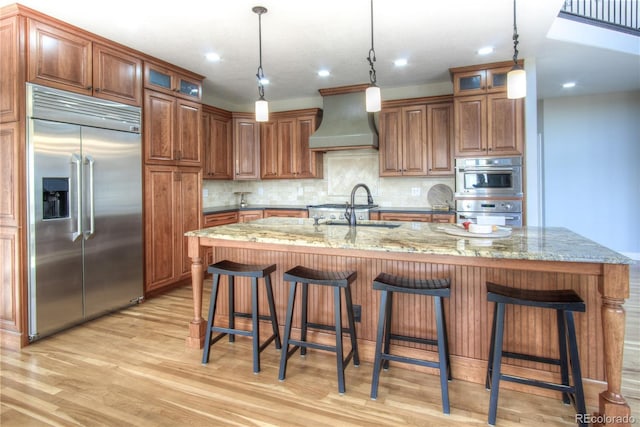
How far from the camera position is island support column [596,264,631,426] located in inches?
68.4

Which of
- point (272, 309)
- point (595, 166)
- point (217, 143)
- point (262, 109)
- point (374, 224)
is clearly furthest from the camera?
point (595, 166)

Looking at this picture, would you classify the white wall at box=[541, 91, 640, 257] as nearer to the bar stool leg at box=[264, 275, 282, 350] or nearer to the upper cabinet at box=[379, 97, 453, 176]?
the upper cabinet at box=[379, 97, 453, 176]

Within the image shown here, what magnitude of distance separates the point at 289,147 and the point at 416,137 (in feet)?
6.41

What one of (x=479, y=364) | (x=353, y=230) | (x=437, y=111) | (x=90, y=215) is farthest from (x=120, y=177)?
(x=437, y=111)

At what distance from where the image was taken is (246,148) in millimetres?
5906

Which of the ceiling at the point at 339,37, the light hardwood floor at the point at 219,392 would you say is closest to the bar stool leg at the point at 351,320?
the light hardwood floor at the point at 219,392

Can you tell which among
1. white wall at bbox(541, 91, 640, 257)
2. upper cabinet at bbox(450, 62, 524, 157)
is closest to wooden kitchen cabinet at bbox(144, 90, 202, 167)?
upper cabinet at bbox(450, 62, 524, 157)

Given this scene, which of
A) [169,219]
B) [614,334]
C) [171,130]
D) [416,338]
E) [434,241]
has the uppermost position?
[171,130]

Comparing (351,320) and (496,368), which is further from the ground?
(351,320)

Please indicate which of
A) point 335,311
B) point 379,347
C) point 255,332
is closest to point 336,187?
point 255,332

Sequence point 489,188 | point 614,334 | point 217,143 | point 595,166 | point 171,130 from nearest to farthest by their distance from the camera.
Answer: point 614,334, point 171,130, point 489,188, point 217,143, point 595,166

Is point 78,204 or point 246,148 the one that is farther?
point 246,148

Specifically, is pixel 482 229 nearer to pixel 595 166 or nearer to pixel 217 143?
pixel 217 143

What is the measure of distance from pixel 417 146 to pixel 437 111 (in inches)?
20.2
